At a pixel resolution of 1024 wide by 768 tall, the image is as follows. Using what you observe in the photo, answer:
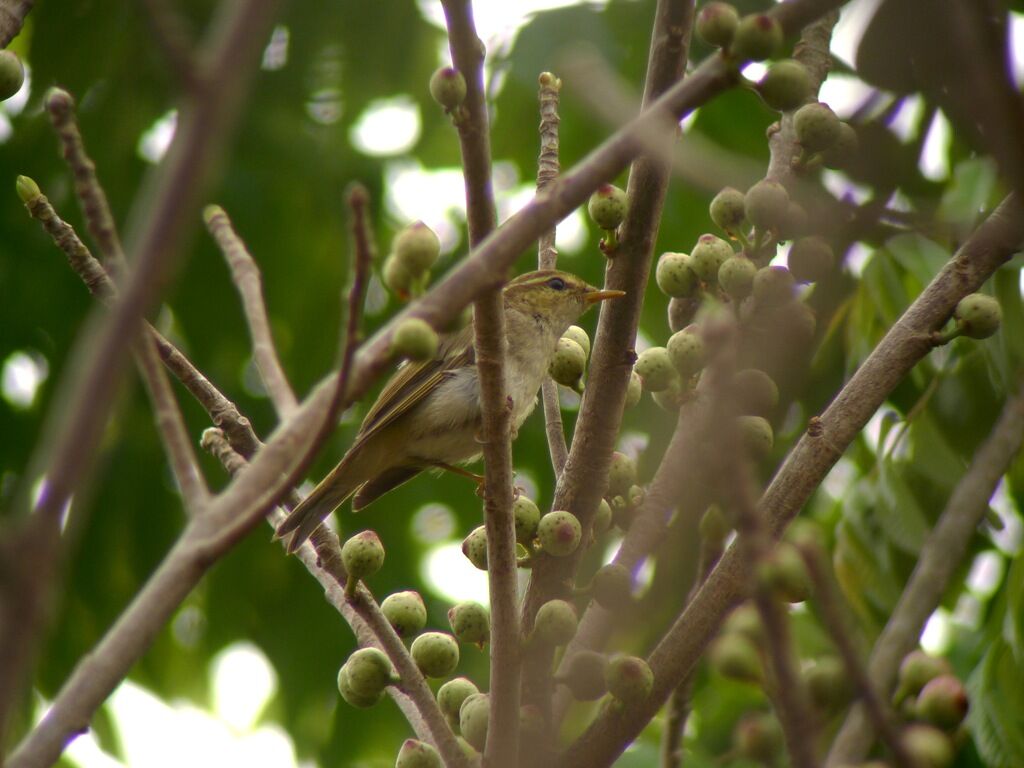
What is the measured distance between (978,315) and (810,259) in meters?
0.44

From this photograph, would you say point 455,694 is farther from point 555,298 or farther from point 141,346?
point 555,298

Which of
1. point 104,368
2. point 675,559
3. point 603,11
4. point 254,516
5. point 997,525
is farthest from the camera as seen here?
point 603,11

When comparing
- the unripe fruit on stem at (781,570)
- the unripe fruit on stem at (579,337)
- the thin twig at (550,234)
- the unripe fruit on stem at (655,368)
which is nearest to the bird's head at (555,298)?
the thin twig at (550,234)

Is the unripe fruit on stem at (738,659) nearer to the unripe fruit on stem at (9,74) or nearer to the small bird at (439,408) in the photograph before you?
the unripe fruit on stem at (9,74)

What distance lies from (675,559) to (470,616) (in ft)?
2.13

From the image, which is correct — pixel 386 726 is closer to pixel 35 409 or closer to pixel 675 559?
pixel 35 409

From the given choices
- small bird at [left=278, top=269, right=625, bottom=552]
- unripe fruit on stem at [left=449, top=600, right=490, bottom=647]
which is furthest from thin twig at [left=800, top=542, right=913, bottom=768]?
small bird at [left=278, top=269, right=625, bottom=552]

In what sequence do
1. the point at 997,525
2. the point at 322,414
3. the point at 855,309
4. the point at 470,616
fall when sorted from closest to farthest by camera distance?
1. the point at 322,414
2. the point at 470,616
3. the point at 997,525
4. the point at 855,309

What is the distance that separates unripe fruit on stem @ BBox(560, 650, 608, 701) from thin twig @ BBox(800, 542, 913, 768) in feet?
4.18

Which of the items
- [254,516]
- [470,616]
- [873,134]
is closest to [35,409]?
[470,616]

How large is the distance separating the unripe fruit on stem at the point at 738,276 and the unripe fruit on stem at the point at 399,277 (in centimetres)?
106

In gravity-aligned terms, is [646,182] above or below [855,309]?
below

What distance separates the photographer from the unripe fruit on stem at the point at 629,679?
2.63 meters

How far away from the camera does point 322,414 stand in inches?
75.4
